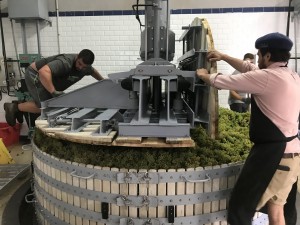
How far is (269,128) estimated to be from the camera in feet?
7.43

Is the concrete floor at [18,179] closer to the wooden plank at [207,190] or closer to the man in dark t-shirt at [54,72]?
the man in dark t-shirt at [54,72]

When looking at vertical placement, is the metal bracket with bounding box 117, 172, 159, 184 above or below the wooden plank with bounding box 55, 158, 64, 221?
above

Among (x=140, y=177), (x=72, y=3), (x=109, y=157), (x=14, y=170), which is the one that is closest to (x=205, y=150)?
(x=140, y=177)

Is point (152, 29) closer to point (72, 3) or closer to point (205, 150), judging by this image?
point (205, 150)

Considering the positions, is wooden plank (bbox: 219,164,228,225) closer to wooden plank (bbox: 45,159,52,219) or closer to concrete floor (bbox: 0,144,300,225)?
concrete floor (bbox: 0,144,300,225)

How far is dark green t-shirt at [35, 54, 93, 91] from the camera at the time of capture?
14.6ft

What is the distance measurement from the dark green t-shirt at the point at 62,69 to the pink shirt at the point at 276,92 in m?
2.99

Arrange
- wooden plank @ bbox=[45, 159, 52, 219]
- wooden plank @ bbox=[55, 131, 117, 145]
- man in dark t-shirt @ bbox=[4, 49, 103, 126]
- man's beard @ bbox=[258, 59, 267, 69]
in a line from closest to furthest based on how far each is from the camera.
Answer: man's beard @ bbox=[258, 59, 267, 69] < wooden plank @ bbox=[55, 131, 117, 145] < wooden plank @ bbox=[45, 159, 52, 219] < man in dark t-shirt @ bbox=[4, 49, 103, 126]

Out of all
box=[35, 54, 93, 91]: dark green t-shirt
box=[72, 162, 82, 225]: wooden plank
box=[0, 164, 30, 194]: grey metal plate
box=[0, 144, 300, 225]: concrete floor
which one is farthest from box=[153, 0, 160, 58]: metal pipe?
box=[0, 164, 30, 194]: grey metal plate

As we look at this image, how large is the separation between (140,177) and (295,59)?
5.56 metres

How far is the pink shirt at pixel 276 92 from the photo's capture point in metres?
2.20

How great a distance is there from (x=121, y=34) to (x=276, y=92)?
16.8 ft

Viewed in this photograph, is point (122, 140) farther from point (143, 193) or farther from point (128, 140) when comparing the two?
point (143, 193)

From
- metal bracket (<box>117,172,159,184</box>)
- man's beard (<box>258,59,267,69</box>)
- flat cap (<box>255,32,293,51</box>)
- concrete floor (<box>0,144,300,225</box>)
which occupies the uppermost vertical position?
flat cap (<box>255,32,293,51</box>)
